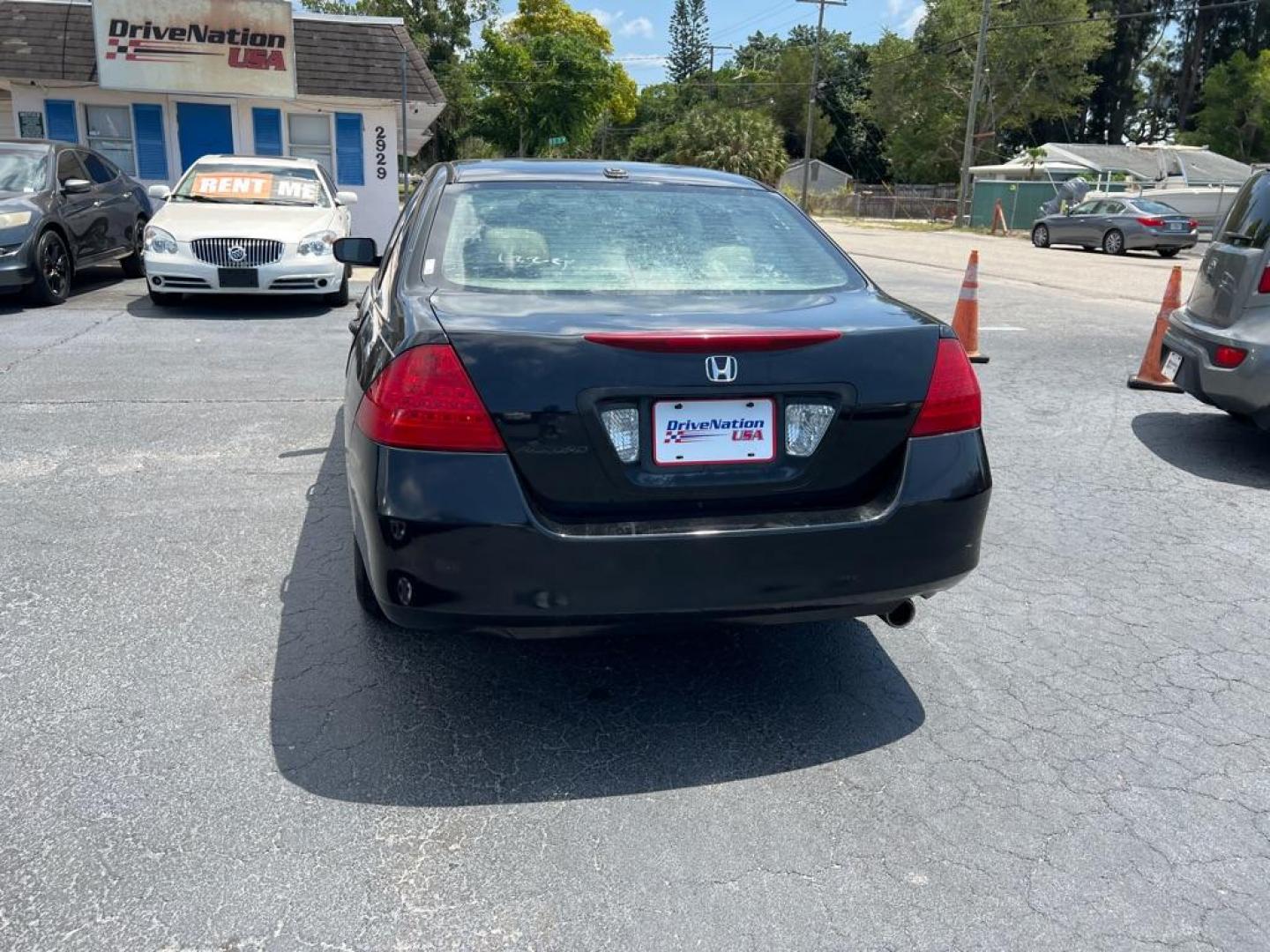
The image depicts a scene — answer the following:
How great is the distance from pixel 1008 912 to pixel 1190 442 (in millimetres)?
4963

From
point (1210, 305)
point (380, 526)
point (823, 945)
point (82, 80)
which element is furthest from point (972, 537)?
point (82, 80)

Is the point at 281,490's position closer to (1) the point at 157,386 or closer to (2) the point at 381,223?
(1) the point at 157,386

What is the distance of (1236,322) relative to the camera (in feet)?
18.8

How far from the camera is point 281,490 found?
5082 millimetres

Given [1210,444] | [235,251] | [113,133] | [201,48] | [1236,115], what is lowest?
[1210,444]

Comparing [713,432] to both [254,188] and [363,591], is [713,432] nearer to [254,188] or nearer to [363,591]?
[363,591]

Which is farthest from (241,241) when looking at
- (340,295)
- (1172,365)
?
(1172,365)

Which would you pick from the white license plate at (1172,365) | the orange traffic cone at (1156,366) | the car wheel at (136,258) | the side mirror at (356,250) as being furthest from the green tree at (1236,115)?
the side mirror at (356,250)

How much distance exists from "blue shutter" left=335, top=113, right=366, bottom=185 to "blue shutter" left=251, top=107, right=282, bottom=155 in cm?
97

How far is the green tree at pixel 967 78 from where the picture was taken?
57688 mm

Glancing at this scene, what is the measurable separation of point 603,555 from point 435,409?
557 mm

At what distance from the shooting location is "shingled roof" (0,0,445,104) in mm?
16719

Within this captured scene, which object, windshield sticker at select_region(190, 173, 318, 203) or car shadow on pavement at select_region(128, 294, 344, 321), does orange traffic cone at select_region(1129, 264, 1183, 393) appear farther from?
windshield sticker at select_region(190, 173, 318, 203)

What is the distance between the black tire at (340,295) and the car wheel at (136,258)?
10.5ft
